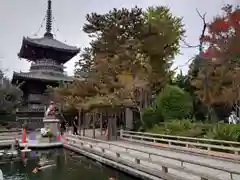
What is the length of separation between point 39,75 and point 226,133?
32.3 metres

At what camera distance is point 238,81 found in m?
17.6

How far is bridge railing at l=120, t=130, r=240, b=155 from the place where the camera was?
12.9m

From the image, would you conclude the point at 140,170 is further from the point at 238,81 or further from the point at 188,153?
the point at 238,81

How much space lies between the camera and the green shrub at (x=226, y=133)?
Result: 14.1 metres

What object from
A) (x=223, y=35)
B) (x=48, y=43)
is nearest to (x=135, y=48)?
(x=223, y=35)

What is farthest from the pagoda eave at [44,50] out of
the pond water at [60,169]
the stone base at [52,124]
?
the pond water at [60,169]

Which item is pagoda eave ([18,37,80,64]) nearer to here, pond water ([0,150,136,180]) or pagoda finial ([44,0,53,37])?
pagoda finial ([44,0,53,37])

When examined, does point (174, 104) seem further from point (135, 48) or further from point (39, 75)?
point (39, 75)

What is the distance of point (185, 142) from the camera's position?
14.9 m

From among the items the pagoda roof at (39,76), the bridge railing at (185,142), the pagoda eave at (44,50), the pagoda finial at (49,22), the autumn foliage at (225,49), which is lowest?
the bridge railing at (185,142)

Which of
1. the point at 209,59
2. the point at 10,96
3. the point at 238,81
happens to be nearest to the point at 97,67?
the point at 209,59

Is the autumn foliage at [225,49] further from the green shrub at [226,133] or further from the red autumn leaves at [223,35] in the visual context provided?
the green shrub at [226,133]

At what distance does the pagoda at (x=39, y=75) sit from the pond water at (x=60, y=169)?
64.8 feet

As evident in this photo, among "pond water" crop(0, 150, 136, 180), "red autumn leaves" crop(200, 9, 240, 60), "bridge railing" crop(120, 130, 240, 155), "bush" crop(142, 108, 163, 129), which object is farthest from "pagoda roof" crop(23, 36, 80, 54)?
"red autumn leaves" crop(200, 9, 240, 60)
